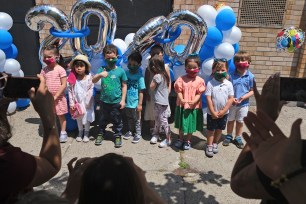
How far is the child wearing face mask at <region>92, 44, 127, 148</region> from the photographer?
4.47 meters

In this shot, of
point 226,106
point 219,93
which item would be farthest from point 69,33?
point 226,106

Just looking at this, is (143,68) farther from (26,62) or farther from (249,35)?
(26,62)

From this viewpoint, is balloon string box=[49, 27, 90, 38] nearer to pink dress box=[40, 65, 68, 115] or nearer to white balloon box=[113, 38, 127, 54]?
pink dress box=[40, 65, 68, 115]

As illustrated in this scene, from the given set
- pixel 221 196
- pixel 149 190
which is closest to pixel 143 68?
pixel 221 196

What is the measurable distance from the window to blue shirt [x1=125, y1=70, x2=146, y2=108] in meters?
2.91

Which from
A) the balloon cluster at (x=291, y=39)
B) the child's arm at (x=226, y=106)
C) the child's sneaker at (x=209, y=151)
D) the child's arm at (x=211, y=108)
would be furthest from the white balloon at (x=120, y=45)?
the balloon cluster at (x=291, y=39)

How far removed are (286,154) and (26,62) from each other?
7.15 meters

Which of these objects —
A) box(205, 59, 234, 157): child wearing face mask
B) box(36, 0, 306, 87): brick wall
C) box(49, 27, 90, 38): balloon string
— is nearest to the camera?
box(205, 59, 234, 157): child wearing face mask

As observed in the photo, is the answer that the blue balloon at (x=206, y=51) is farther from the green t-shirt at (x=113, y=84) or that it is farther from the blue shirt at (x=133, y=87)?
the green t-shirt at (x=113, y=84)

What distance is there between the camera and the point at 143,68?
5012 mm

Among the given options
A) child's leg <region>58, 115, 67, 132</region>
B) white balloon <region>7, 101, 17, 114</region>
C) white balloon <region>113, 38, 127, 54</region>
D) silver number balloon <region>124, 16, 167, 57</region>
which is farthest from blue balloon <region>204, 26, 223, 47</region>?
white balloon <region>7, 101, 17, 114</region>

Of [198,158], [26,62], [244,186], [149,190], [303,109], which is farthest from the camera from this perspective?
[26,62]

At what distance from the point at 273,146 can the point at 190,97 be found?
3.36 metres

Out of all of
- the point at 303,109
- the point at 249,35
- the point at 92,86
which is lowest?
the point at 303,109
